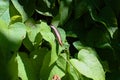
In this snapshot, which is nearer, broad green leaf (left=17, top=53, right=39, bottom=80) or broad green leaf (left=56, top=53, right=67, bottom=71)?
broad green leaf (left=17, top=53, right=39, bottom=80)

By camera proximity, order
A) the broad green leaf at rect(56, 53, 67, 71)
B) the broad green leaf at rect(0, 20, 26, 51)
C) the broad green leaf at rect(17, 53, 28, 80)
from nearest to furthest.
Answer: the broad green leaf at rect(0, 20, 26, 51) < the broad green leaf at rect(17, 53, 28, 80) < the broad green leaf at rect(56, 53, 67, 71)

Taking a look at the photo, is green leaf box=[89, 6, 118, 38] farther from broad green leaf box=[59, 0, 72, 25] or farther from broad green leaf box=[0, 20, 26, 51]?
broad green leaf box=[0, 20, 26, 51]

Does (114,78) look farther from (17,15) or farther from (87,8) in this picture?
(17,15)

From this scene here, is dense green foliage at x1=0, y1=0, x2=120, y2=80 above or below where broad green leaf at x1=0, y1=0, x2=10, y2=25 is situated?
below

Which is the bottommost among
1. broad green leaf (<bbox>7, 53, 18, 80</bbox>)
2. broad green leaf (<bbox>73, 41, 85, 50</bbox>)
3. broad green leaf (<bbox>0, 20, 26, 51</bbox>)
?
broad green leaf (<bbox>73, 41, 85, 50</bbox>)

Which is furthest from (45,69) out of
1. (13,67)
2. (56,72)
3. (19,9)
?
(19,9)

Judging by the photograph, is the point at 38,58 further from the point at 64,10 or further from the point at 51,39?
the point at 64,10

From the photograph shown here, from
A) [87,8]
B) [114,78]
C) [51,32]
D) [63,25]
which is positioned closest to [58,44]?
[51,32]

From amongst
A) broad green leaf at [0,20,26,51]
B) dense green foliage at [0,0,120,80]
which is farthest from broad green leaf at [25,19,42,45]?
broad green leaf at [0,20,26,51]
